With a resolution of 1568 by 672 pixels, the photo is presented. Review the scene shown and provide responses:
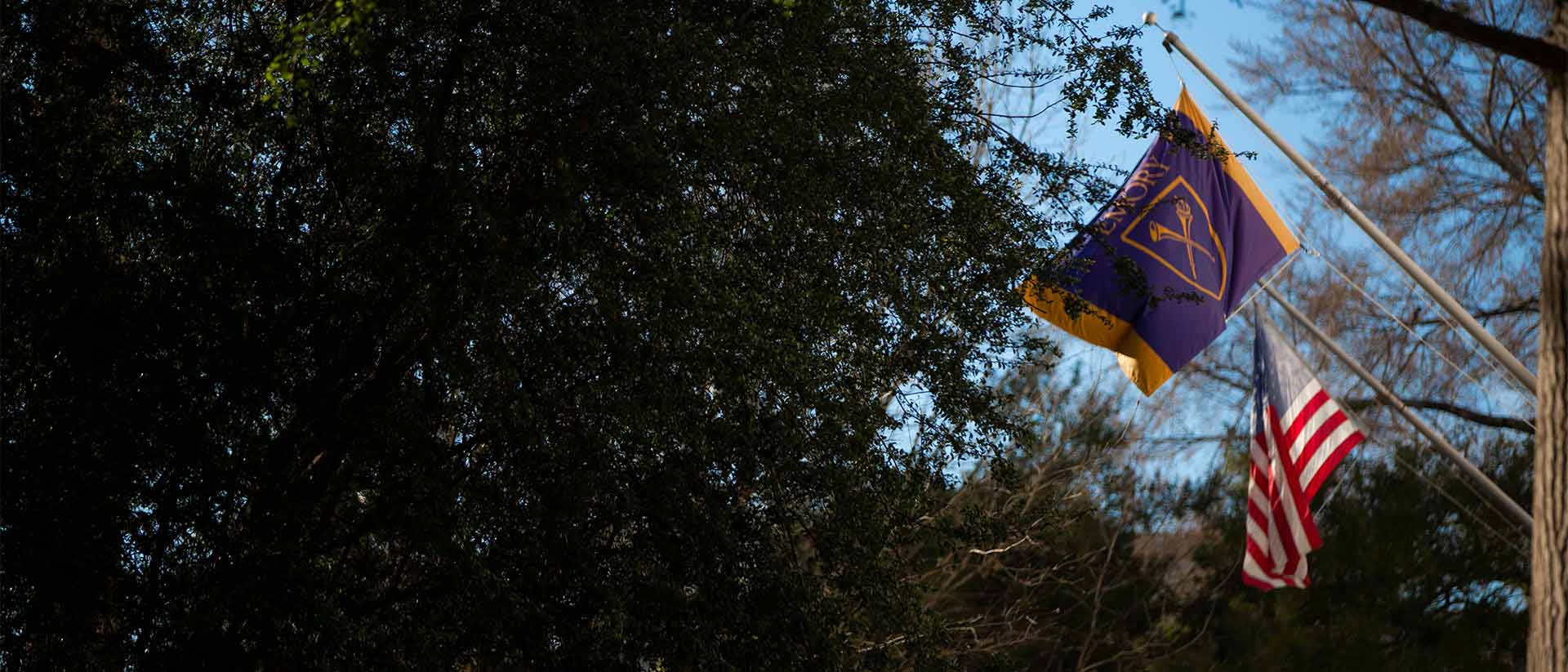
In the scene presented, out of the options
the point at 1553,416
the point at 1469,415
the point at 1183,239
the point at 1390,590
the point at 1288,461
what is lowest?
the point at 1553,416

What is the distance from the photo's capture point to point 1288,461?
11484 millimetres

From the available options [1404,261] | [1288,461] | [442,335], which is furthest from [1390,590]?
[442,335]

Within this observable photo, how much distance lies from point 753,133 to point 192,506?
323 centimetres

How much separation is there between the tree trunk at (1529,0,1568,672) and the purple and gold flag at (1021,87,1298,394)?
4452 millimetres

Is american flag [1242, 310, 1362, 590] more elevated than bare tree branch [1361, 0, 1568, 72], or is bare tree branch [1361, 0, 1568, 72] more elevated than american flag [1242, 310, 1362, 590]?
american flag [1242, 310, 1362, 590]

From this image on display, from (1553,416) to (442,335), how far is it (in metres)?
4.56

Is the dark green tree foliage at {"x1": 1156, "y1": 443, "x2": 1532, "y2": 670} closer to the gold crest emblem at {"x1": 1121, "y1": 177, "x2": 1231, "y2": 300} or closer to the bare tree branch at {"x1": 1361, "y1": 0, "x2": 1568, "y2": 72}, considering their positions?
the gold crest emblem at {"x1": 1121, "y1": 177, "x2": 1231, "y2": 300}

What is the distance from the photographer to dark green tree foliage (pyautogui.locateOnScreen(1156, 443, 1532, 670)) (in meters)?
19.0

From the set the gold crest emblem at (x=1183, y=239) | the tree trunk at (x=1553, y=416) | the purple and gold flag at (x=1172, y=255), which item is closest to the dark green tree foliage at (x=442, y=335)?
the purple and gold flag at (x=1172, y=255)

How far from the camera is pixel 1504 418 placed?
1781cm

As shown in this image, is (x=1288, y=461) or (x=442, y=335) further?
(x=1288, y=461)

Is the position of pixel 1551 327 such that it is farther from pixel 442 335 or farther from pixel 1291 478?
pixel 1291 478

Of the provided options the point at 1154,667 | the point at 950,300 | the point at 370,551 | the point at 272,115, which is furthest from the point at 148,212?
the point at 1154,667

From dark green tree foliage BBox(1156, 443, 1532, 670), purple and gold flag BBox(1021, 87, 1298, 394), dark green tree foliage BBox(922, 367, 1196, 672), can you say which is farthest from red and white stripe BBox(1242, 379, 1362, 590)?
dark green tree foliage BBox(1156, 443, 1532, 670)
